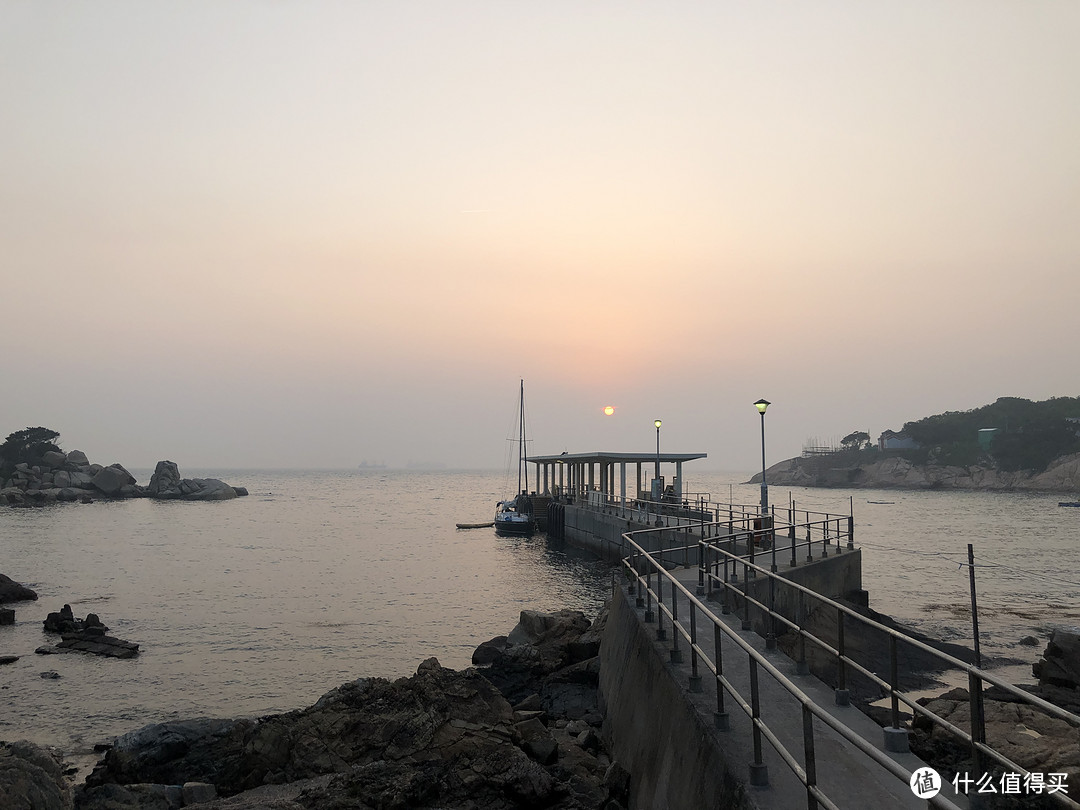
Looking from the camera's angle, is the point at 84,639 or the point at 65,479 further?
the point at 65,479

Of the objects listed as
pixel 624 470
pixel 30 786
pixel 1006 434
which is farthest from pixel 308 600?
pixel 1006 434

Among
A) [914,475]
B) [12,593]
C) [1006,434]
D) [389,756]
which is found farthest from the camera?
[914,475]

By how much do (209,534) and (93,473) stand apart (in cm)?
6563

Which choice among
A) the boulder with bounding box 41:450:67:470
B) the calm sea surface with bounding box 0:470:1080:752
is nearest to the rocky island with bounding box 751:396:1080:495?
the calm sea surface with bounding box 0:470:1080:752

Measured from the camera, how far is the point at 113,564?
39.4 meters

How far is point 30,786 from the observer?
7.90 metres

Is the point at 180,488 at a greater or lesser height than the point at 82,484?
lesser

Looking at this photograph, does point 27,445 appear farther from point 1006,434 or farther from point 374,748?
point 1006,434

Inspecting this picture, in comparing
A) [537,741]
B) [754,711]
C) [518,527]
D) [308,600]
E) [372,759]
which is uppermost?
[754,711]

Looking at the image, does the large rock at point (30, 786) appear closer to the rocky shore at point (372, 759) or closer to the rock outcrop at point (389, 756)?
Answer: the rocky shore at point (372, 759)

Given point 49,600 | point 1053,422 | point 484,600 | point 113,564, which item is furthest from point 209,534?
point 1053,422

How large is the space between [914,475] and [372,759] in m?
158

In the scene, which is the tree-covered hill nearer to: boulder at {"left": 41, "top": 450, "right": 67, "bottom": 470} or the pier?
the pier

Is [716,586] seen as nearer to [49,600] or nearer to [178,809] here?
[178,809]
